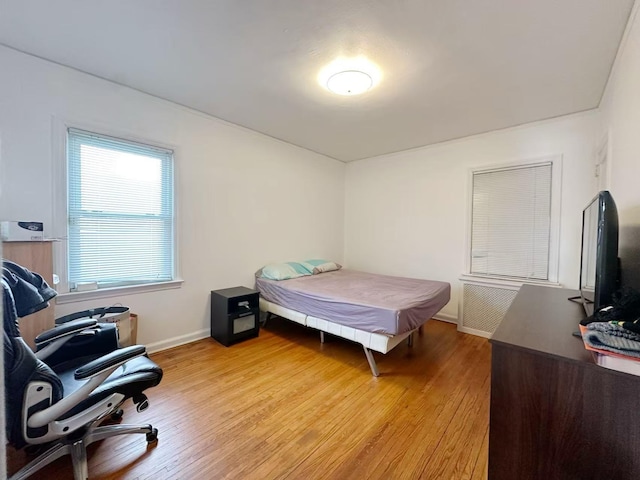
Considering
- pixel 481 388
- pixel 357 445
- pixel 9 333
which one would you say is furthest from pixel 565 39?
pixel 9 333

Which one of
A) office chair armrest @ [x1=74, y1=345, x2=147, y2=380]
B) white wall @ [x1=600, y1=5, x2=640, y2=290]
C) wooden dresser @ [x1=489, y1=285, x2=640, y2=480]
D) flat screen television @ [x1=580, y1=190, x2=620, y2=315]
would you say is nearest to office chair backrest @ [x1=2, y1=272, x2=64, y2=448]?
office chair armrest @ [x1=74, y1=345, x2=147, y2=380]

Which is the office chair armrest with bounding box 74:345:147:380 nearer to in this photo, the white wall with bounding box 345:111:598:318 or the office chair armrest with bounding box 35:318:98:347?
the office chair armrest with bounding box 35:318:98:347

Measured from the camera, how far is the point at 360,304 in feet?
8.65

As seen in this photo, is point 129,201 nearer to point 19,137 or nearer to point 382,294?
point 19,137

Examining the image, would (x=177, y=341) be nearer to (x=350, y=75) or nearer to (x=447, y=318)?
(x=350, y=75)

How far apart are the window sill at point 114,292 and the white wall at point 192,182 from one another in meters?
0.05

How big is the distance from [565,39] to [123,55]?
3232 millimetres

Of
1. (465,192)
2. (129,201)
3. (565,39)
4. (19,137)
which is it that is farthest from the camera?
(465,192)

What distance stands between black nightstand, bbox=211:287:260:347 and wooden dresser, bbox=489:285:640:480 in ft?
8.40

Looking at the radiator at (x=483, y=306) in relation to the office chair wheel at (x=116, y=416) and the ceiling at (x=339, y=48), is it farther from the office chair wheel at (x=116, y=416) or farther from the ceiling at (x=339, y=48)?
the office chair wheel at (x=116, y=416)

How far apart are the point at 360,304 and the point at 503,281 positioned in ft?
6.68

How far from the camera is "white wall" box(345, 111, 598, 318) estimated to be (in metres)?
3.14

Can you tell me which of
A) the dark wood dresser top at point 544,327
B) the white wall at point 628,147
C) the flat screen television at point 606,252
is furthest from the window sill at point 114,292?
the white wall at point 628,147

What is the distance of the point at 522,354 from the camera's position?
117cm
